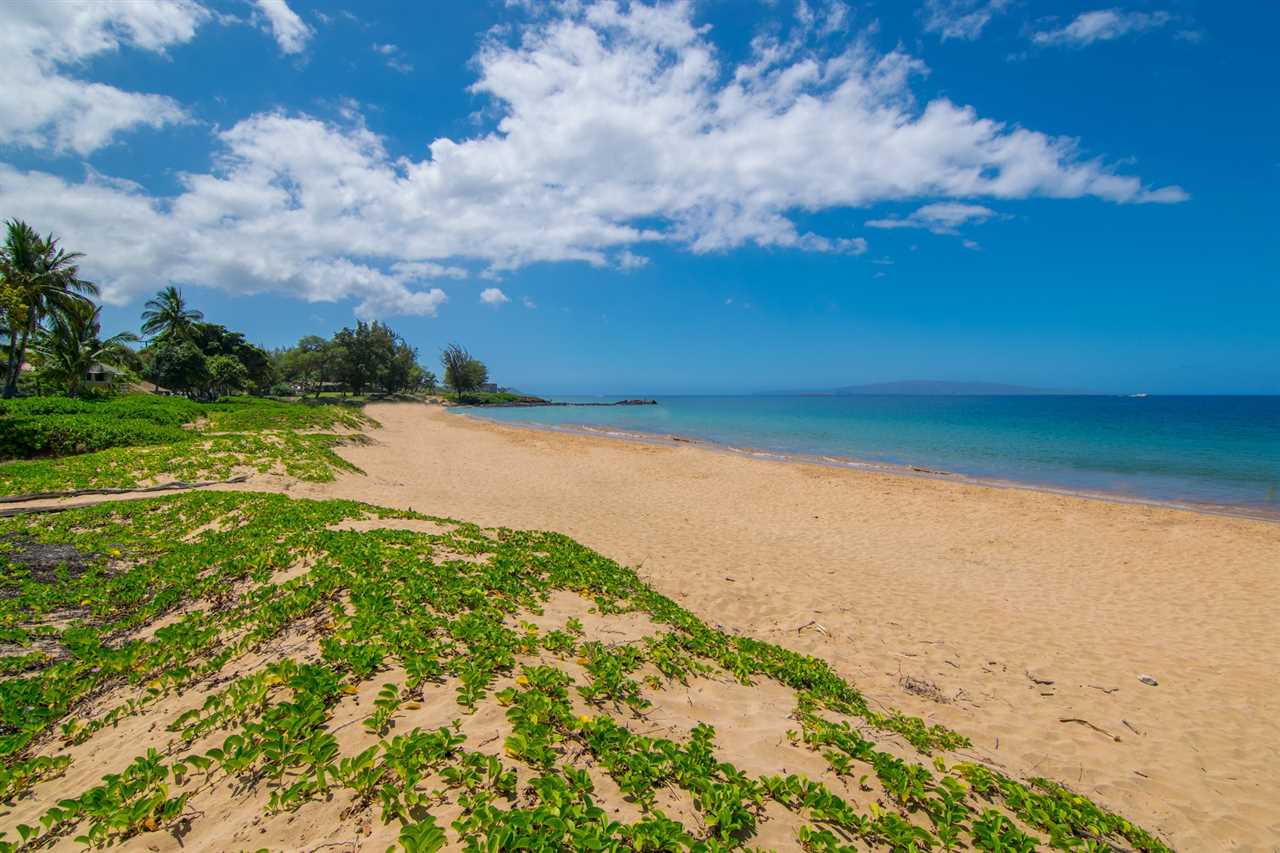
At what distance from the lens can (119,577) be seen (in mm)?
6715

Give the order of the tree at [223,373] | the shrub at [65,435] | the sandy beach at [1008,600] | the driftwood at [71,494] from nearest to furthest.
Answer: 1. the sandy beach at [1008,600]
2. the driftwood at [71,494]
3. the shrub at [65,435]
4. the tree at [223,373]

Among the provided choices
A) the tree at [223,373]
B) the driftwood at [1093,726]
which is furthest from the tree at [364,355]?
the driftwood at [1093,726]

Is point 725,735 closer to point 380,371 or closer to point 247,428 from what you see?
point 247,428

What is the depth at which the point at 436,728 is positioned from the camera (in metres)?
3.61

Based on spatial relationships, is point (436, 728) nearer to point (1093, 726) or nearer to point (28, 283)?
point (1093, 726)

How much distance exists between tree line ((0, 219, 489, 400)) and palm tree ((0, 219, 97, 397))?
1.5 inches

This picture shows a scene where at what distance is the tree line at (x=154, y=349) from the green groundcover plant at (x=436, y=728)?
1349 inches

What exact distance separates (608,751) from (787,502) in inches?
646

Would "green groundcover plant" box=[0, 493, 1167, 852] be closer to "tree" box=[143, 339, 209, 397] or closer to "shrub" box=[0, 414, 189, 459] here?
"shrub" box=[0, 414, 189, 459]

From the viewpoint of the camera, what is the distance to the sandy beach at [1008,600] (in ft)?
17.9

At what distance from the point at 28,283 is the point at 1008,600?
46.7 meters

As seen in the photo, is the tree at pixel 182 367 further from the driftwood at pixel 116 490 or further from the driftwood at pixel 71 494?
the driftwood at pixel 71 494

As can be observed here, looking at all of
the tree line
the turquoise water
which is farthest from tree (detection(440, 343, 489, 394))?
the turquoise water

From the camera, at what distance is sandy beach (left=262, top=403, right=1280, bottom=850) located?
5465mm
